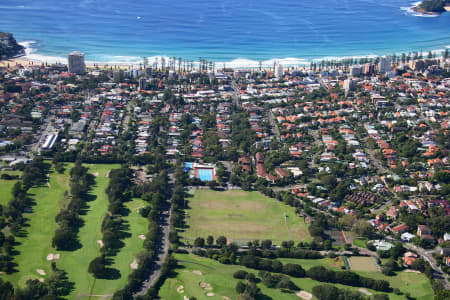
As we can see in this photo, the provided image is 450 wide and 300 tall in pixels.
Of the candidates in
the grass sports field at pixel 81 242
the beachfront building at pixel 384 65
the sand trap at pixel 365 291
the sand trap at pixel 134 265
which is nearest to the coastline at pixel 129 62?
the beachfront building at pixel 384 65

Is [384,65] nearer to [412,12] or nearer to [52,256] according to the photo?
[412,12]

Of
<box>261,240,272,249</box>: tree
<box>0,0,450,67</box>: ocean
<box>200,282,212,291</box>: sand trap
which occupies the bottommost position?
<box>200,282,212,291</box>: sand trap

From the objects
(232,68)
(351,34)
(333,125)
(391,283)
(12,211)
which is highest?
(351,34)

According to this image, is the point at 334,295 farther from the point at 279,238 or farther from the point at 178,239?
the point at 178,239

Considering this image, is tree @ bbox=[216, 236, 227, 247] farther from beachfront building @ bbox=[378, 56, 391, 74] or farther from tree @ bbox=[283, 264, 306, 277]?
beachfront building @ bbox=[378, 56, 391, 74]

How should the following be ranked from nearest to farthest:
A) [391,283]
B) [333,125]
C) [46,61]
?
[391,283], [333,125], [46,61]

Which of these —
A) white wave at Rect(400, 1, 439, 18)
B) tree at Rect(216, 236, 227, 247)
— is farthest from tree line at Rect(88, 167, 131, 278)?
white wave at Rect(400, 1, 439, 18)

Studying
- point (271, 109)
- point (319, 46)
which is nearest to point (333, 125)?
point (271, 109)
